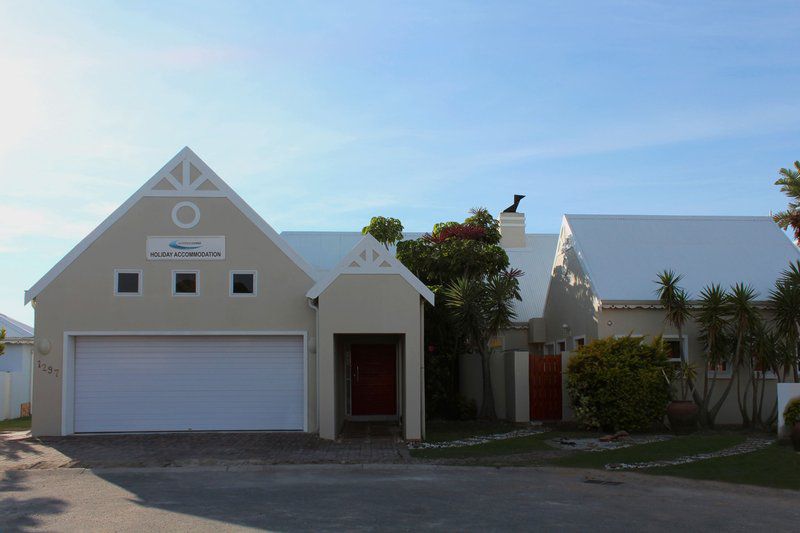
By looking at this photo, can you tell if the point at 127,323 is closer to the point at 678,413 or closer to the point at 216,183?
the point at 216,183

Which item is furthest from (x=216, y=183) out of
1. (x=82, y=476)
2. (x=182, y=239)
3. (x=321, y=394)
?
(x=82, y=476)

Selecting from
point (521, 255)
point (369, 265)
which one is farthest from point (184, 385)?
point (521, 255)

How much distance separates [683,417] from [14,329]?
2552 cm

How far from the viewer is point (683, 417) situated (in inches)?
723

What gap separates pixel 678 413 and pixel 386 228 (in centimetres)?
1148

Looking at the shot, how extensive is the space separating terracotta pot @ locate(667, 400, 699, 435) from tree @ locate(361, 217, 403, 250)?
1109 centimetres

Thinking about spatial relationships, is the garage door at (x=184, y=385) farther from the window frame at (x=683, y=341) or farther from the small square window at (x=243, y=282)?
the window frame at (x=683, y=341)

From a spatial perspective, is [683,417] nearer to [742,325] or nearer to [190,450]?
[742,325]

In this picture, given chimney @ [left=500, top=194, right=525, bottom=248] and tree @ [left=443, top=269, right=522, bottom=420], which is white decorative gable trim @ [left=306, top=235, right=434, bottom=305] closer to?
tree @ [left=443, top=269, right=522, bottom=420]

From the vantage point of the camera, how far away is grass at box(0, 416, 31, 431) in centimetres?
2197

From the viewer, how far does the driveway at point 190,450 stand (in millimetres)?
14414

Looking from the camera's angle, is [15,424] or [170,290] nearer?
[170,290]

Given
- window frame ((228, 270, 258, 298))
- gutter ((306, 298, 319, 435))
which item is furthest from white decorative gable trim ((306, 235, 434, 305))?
window frame ((228, 270, 258, 298))

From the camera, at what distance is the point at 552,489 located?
11.7 meters
